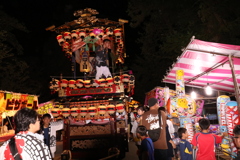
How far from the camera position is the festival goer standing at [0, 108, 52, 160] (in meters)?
2.35

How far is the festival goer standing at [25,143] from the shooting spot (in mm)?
2348

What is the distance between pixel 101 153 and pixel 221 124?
17.2 feet

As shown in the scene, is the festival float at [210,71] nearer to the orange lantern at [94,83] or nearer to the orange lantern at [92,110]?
the orange lantern at [92,110]

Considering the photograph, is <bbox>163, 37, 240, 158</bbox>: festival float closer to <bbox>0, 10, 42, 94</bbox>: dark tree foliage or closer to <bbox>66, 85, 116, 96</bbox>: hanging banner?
<bbox>66, 85, 116, 96</bbox>: hanging banner

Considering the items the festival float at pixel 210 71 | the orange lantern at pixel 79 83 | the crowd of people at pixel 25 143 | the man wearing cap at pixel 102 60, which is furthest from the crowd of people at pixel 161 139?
the man wearing cap at pixel 102 60

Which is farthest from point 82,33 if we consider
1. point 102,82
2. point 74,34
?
point 102,82

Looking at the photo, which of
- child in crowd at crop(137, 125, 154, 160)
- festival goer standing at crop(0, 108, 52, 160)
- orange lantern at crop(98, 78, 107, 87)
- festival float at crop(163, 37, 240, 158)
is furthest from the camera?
orange lantern at crop(98, 78, 107, 87)

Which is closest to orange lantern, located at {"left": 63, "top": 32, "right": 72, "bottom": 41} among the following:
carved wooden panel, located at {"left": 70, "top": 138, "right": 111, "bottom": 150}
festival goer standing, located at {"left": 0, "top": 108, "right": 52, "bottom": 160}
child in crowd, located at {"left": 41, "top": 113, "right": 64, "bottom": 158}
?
child in crowd, located at {"left": 41, "top": 113, "right": 64, "bottom": 158}

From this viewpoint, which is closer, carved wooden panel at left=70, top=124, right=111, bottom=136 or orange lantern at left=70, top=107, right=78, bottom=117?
orange lantern at left=70, top=107, right=78, bottom=117

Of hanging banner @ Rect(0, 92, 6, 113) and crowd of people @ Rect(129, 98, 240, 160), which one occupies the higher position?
hanging banner @ Rect(0, 92, 6, 113)

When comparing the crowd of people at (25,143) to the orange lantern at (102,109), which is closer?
the crowd of people at (25,143)

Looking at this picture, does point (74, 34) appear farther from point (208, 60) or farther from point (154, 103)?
point (208, 60)

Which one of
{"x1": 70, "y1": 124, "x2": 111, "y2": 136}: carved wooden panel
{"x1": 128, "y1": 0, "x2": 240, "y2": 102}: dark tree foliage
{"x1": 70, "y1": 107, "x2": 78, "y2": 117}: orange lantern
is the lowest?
{"x1": 70, "y1": 124, "x2": 111, "y2": 136}: carved wooden panel

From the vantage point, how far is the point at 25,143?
240cm
